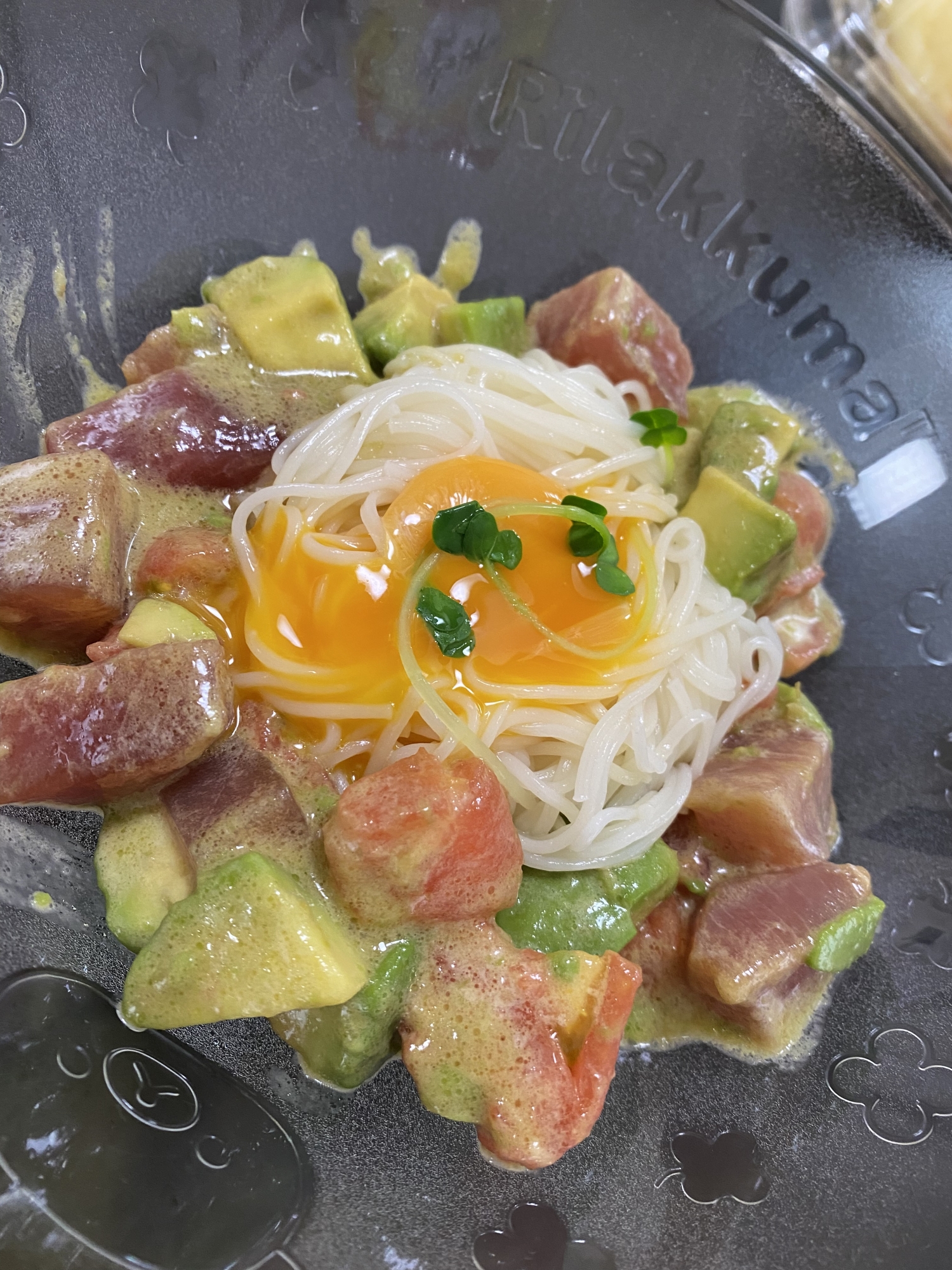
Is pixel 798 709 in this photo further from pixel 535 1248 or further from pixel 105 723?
pixel 105 723

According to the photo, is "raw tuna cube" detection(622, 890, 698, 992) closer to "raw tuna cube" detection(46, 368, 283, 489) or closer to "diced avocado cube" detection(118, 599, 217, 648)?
"diced avocado cube" detection(118, 599, 217, 648)

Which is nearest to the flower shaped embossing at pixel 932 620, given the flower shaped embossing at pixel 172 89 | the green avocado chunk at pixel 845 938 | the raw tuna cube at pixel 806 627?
the raw tuna cube at pixel 806 627

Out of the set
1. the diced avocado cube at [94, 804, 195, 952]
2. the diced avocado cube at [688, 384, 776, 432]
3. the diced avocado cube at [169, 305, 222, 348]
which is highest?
the diced avocado cube at [688, 384, 776, 432]

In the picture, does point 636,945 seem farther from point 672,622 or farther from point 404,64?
point 404,64

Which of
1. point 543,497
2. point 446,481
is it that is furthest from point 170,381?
point 543,497

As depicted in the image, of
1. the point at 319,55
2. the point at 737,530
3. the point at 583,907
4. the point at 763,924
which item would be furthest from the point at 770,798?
the point at 319,55

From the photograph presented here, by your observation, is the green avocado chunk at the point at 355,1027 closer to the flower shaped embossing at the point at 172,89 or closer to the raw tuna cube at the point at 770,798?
the raw tuna cube at the point at 770,798

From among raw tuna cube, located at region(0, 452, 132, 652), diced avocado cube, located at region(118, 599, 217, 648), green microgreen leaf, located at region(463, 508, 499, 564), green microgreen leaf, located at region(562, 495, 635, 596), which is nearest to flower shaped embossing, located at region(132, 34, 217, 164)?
raw tuna cube, located at region(0, 452, 132, 652)
